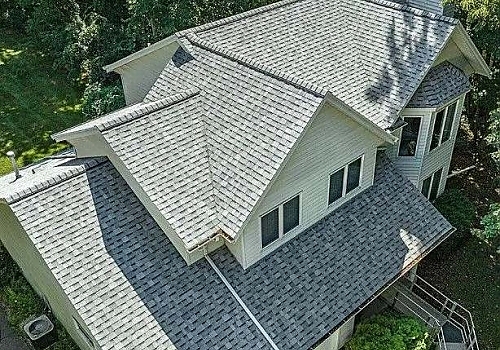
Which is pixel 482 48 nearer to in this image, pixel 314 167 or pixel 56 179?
pixel 314 167

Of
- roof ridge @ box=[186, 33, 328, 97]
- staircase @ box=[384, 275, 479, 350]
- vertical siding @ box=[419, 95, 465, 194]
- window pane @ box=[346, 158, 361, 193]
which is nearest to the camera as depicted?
roof ridge @ box=[186, 33, 328, 97]

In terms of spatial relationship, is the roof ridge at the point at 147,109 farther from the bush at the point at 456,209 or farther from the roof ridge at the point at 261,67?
the bush at the point at 456,209

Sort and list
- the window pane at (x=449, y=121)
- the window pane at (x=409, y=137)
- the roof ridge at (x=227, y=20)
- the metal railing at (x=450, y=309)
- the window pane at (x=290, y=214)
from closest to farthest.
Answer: the window pane at (x=290, y=214)
the metal railing at (x=450, y=309)
the window pane at (x=409, y=137)
the roof ridge at (x=227, y=20)
the window pane at (x=449, y=121)

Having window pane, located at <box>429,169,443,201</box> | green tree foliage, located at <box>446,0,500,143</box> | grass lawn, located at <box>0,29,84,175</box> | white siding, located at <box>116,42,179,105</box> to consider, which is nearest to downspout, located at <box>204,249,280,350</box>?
white siding, located at <box>116,42,179,105</box>

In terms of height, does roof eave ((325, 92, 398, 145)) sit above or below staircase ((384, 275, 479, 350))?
above

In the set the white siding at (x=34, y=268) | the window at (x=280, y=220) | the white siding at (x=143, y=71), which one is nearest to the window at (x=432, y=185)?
the window at (x=280, y=220)

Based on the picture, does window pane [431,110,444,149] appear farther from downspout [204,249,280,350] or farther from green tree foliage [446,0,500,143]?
downspout [204,249,280,350]

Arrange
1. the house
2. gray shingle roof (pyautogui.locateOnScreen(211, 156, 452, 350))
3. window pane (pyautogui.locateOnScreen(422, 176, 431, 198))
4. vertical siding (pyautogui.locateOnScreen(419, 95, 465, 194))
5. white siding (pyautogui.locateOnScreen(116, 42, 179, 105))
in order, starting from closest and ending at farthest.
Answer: the house → gray shingle roof (pyautogui.locateOnScreen(211, 156, 452, 350)) → vertical siding (pyautogui.locateOnScreen(419, 95, 465, 194)) → white siding (pyautogui.locateOnScreen(116, 42, 179, 105)) → window pane (pyautogui.locateOnScreen(422, 176, 431, 198))
